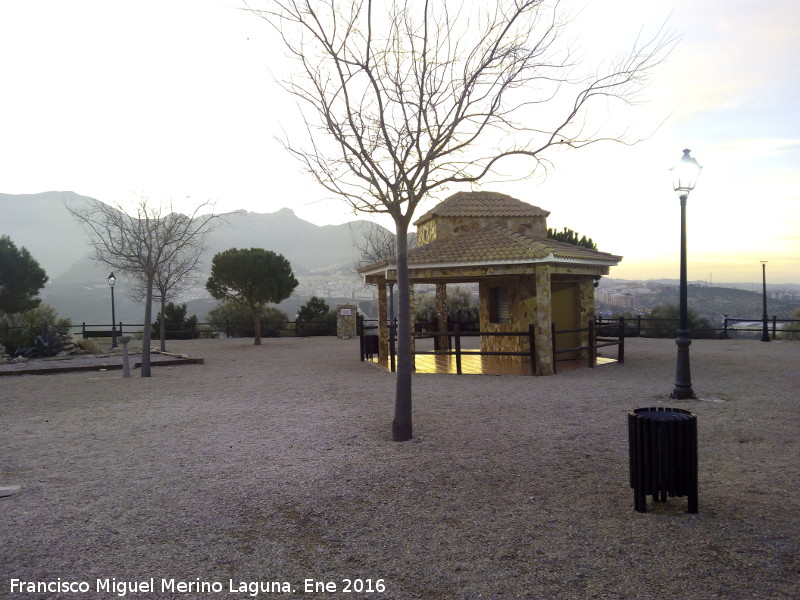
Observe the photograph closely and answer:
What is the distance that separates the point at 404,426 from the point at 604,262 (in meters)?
10.0

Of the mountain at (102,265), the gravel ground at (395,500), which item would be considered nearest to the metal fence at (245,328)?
the gravel ground at (395,500)

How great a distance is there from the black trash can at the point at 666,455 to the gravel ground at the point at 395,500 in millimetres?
235

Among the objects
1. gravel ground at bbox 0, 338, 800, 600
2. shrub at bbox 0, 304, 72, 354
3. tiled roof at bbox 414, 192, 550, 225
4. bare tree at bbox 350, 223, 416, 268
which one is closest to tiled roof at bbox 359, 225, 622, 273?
tiled roof at bbox 414, 192, 550, 225

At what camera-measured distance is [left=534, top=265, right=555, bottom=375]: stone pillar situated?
13070 mm

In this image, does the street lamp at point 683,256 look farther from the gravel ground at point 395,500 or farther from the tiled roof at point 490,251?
the tiled roof at point 490,251

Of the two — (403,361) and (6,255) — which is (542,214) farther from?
(6,255)

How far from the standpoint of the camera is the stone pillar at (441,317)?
1834 centimetres

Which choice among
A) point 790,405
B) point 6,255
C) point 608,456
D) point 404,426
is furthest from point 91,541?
point 6,255

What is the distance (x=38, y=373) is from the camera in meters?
15.5

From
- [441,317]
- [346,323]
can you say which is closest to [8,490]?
[441,317]

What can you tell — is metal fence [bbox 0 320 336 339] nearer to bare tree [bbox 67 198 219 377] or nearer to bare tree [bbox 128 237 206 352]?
bare tree [bbox 128 237 206 352]

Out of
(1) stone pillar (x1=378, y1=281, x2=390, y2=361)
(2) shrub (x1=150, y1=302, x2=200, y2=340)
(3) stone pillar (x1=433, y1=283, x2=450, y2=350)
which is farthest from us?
(2) shrub (x1=150, y1=302, x2=200, y2=340)

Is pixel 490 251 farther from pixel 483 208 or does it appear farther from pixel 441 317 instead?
pixel 441 317

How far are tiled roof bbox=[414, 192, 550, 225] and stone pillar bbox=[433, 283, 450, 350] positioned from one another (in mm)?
2660
